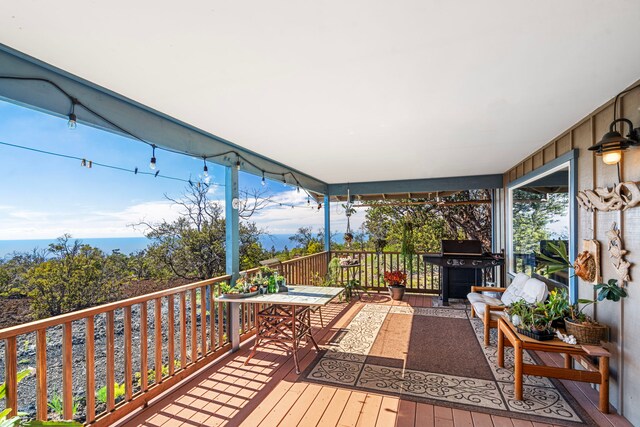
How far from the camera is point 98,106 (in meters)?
2.18

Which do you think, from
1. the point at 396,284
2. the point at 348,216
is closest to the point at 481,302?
the point at 396,284

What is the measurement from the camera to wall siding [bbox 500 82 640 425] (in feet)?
7.03

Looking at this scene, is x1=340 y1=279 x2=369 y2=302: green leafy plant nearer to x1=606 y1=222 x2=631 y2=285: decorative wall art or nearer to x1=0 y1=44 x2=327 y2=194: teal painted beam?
x1=0 y1=44 x2=327 y2=194: teal painted beam

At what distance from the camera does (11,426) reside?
3.48 ft

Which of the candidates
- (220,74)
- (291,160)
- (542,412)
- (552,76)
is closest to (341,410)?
(542,412)

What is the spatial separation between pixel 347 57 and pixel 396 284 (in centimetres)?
509

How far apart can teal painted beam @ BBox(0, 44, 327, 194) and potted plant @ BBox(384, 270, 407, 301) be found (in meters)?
4.15

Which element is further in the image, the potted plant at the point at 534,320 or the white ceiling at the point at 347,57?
the potted plant at the point at 534,320

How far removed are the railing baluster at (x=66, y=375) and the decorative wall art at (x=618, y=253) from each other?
4.04 m

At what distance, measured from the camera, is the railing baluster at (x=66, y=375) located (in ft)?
6.42

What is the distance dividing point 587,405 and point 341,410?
208cm

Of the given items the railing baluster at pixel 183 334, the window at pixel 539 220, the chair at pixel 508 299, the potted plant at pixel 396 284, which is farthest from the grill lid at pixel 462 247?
the railing baluster at pixel 183 334

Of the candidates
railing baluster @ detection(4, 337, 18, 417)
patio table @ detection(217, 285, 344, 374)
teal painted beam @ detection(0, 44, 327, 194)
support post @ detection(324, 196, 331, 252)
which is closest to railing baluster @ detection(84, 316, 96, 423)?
railing baluster @ detection(4, 337, 18, 417)

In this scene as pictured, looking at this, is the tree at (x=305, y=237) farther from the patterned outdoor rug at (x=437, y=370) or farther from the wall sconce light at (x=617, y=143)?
the wall sconce light at (x=617, y=143)
